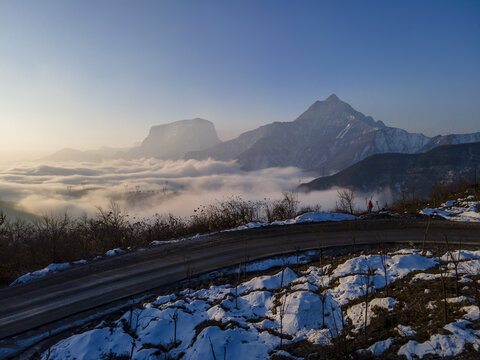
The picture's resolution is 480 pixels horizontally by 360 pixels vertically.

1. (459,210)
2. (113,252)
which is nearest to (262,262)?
(113,252)

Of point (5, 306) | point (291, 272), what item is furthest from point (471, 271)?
point (5, 306)

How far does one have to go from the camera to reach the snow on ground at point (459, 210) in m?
18.2

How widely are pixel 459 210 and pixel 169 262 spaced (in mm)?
21458

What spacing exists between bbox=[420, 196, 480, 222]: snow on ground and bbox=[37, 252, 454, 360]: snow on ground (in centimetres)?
1241

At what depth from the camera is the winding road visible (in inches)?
A: 424

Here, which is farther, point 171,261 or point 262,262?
A: point 171,261

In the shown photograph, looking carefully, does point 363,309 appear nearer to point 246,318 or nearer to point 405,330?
point 405,330

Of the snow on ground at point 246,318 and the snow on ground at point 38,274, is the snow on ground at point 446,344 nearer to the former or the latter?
the snow on ground at point 246,318

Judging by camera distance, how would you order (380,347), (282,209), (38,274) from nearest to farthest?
(380,347) → (38,274) → (282,209)

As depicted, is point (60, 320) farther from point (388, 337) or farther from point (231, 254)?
point (388, 337)

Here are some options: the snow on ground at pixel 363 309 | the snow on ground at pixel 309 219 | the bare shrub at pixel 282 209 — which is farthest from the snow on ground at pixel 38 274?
the bare shrub at pixel 282 209

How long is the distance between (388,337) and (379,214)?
18.3 m

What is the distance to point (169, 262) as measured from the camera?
15.0m

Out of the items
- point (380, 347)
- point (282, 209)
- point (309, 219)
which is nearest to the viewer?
point (380, 347)
